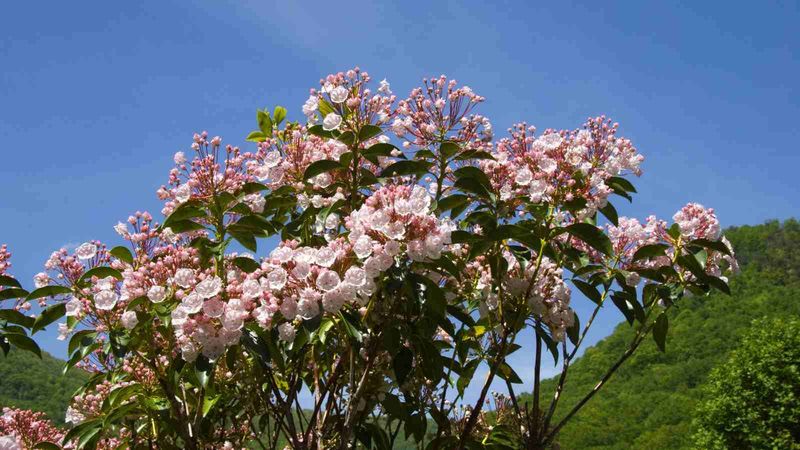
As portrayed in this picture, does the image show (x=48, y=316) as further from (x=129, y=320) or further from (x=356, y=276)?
(x=356, y=276)

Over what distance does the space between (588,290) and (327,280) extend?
4.34ft

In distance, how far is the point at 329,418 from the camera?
310cm

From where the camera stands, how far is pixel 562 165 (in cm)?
304

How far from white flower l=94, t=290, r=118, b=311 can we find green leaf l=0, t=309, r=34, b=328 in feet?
1.86

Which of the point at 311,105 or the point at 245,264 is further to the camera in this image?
the point at 311,105

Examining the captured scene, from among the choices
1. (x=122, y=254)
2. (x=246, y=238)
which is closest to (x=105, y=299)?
(x=122, y=254)

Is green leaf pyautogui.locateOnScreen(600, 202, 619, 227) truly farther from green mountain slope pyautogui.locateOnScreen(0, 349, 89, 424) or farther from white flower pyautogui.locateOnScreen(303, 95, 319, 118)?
green mountain slope pyautogui.locateOnScreen(0, 349, 89, 424)

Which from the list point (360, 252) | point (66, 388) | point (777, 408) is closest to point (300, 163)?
point (360, 252)

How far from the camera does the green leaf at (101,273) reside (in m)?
3.11

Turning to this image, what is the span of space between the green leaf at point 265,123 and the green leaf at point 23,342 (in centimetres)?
146

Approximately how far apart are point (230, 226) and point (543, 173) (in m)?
Result: 1.32

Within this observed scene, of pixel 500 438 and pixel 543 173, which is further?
pixel 500 438

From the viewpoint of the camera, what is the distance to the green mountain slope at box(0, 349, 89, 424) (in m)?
33.0

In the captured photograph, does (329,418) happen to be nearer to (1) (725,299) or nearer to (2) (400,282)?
(2) (400,282)
